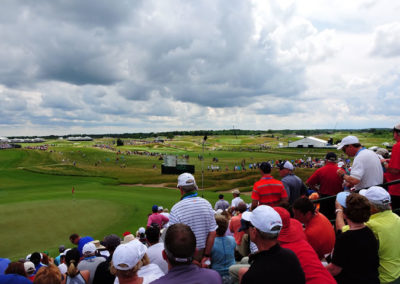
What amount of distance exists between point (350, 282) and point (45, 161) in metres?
56.2

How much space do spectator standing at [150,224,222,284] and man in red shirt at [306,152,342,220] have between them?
15.8 feet

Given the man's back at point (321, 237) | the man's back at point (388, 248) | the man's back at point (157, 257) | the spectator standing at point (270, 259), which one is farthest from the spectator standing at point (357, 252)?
the man's back at point (157, 257)

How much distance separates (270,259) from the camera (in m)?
2.62

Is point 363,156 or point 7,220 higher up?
point 363,156

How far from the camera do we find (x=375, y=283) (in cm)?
338

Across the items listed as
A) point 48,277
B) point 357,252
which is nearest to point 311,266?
point 357,252

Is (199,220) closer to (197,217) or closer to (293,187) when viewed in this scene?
(197,217)

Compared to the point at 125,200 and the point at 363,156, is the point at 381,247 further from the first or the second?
the point at 125,200

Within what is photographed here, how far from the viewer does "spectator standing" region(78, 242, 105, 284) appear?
4.85 metres

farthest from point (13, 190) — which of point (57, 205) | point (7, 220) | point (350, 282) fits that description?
point (350, 282)

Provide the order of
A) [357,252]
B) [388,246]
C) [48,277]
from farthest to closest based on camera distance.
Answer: [48,277], [388,246], [357,252]

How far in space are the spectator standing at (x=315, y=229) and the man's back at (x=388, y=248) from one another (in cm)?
73

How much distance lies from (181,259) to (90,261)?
333 centimetres

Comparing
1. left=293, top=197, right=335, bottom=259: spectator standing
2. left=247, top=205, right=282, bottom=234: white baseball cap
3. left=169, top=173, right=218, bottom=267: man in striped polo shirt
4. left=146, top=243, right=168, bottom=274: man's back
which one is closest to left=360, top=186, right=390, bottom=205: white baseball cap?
left=293, top=197, right=335, bottom=259: spectator standing
